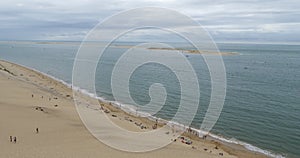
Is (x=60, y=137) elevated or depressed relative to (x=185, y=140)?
elevated

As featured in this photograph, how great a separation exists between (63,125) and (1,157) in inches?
336

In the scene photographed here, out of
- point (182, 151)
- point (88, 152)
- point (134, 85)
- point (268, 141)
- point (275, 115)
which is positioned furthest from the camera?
point (134, 85)

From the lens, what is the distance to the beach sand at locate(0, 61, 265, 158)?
74.2ft

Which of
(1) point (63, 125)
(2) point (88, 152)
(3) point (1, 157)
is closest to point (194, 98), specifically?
(1) point (63, 125)

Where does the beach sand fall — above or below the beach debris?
above

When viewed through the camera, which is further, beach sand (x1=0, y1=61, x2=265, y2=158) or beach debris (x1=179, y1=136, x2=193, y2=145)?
beach debris (x1=179, y1=136, x2=193, y2=145)

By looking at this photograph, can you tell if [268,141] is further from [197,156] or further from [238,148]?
[197,156]

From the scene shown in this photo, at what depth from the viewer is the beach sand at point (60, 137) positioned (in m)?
22.6

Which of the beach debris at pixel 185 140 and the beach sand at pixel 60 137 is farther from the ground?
the beach sand at pixel 60 137

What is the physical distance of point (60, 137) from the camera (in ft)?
84.4

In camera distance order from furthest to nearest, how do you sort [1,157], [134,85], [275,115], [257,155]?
[134,85] < [275,115] < [257,155] < [1,157]

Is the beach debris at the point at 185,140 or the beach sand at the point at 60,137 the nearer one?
the beach sand at the point at 60,137

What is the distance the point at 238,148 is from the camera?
27.6m

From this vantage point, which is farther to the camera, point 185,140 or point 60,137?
point 185,140
